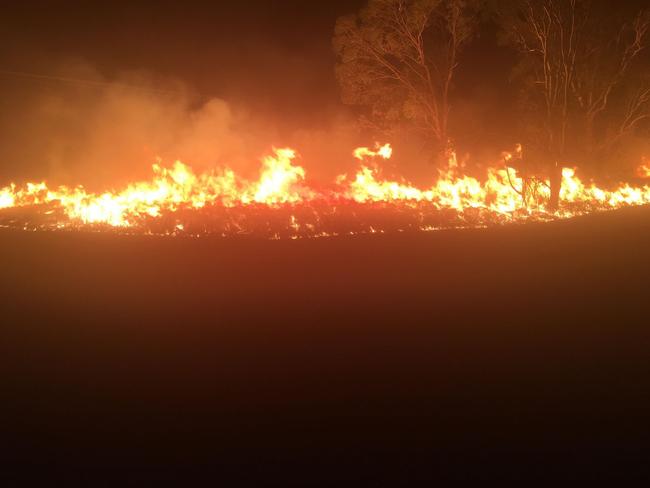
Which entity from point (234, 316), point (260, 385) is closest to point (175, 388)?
point (260, 385)


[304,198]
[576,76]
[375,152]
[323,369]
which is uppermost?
[576,76]

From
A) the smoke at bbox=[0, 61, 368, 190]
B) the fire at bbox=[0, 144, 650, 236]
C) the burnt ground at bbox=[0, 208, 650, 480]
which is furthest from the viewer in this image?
the smoke at bbox=[0, 61, 368, 190]

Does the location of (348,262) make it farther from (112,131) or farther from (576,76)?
(576,76)

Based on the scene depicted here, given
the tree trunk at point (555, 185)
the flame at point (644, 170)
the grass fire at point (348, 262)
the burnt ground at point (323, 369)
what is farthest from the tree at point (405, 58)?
the flame at point (644, 170)

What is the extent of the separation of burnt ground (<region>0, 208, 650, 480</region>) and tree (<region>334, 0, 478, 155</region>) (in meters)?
9.45

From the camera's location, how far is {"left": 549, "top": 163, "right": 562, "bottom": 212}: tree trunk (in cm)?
1556

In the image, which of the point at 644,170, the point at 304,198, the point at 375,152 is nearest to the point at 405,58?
the point at 375,152

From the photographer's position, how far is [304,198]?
14227 mm

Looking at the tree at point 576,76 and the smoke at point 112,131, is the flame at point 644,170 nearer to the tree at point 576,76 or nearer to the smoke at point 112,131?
the tree at point 576,76

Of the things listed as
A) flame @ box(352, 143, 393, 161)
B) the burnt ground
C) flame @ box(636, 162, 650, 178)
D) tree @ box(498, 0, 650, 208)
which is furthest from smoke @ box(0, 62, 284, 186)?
flame @ box(636, 162, 650, 178)

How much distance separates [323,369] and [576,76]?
16567mm

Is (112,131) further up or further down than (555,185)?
further up

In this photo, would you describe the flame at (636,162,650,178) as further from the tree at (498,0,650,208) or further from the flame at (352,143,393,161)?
the flame at (352,143,393,161)

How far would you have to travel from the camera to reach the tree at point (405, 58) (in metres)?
15.6
